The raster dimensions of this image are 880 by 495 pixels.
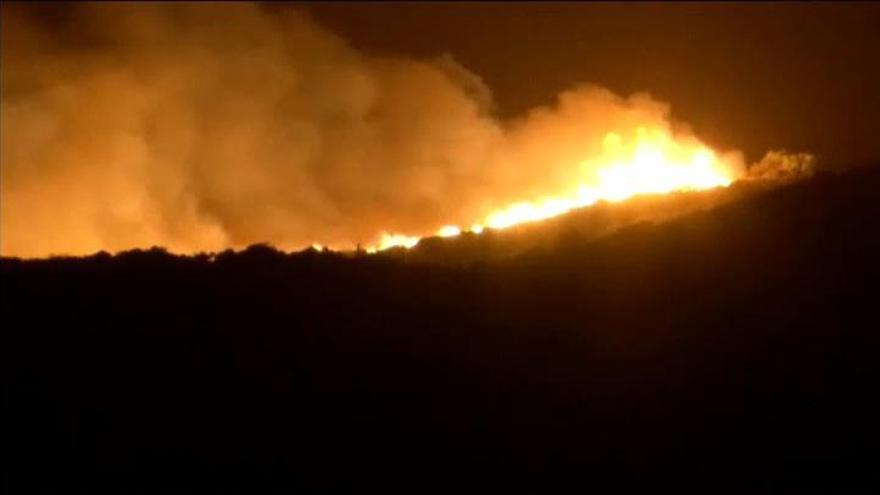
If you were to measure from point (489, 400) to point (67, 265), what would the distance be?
31.1 feet

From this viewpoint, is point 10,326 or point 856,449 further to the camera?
point 10,326

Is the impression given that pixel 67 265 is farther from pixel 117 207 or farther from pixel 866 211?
pixel 117 207

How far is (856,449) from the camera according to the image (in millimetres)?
22578

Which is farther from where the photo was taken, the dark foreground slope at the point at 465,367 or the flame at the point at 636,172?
the flame at the point at 636,172

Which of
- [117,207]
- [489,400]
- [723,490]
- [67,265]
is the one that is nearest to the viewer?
[723,490]

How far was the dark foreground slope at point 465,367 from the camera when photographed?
22703 millimetres

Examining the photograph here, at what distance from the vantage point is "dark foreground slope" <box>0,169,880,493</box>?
74.5ft

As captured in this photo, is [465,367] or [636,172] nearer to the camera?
[465,367]

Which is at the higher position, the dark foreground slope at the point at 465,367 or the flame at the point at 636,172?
the flame at the point at 636,172

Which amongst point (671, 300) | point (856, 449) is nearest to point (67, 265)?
point (671, 300)

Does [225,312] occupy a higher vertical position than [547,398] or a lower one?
higher

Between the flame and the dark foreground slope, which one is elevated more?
the flame

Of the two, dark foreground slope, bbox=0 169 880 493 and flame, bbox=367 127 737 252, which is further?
flame, bbox=367 127 737 252

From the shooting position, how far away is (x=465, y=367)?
24750 millimetres
